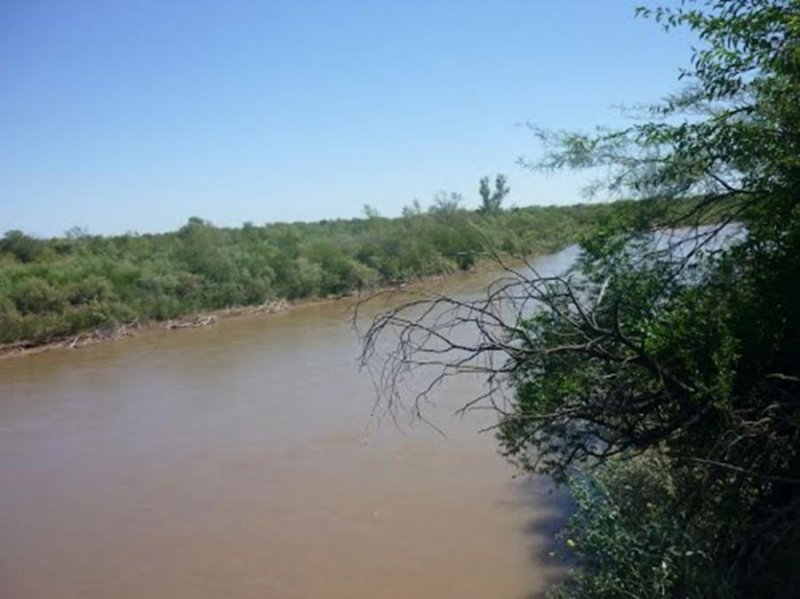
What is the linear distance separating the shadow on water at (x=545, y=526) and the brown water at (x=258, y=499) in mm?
24

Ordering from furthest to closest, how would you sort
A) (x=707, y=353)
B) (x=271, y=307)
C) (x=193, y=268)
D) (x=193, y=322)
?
(x=193, y=268) → (x=271, y=307) → (x=193, y=322) → (x=707, y=353)

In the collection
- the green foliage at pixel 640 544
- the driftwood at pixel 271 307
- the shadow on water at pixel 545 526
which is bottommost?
the shadow on water at pixel 545 526

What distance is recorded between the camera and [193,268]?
25766 mm

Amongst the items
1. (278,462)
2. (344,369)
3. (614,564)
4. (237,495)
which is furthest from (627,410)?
(344,369)

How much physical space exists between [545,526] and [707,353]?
11.8 ft

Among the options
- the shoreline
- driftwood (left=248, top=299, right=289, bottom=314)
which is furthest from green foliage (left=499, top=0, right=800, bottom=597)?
driftwood (left=248, top=299, right=289, bottom=314)

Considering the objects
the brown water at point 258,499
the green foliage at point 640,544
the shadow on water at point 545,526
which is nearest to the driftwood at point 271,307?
the brown water at point 258,499

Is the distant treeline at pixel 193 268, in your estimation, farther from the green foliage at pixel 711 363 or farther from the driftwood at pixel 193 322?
the green foliage at pixel 711 363

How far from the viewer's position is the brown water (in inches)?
248

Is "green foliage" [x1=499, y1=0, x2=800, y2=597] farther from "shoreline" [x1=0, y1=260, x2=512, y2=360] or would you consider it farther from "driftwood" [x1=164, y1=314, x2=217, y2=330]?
"driftwood" [x1=164, y1=314, x2=217, y2=330]

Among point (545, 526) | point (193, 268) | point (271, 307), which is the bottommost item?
point (545, 526)

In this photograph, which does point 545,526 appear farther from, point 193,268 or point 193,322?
point 193,268

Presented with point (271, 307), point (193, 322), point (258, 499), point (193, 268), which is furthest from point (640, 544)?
point (193, 268)

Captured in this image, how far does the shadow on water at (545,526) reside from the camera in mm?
5836
